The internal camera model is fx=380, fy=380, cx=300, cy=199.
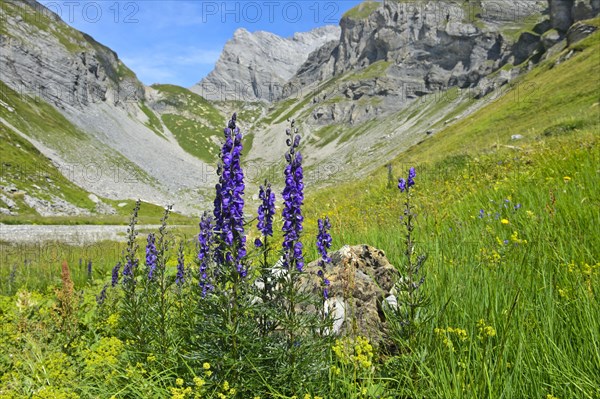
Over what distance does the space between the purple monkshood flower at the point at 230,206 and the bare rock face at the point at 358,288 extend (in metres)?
0.78

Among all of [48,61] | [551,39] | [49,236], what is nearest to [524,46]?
[551,39]

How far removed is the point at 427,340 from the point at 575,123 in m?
23.6

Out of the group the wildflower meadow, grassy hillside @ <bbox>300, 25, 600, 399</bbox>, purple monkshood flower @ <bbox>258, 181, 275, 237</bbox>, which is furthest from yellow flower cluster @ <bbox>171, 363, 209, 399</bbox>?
grassy hillside @ <bbox>300, 25, 600, 399</bbox>

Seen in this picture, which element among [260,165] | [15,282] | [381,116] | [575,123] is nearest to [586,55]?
[575,123]

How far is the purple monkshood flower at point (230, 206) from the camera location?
355 centimetres

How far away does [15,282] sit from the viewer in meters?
11.4

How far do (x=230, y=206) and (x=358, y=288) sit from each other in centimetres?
201

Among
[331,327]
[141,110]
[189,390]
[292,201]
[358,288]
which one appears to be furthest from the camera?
[141,110]

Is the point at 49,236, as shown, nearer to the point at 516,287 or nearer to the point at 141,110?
the point at 516,287

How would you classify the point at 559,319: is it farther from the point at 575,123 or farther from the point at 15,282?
the point at 575,123

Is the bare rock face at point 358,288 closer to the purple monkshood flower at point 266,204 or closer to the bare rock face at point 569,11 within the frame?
the purple monkshood flower at point 266,204

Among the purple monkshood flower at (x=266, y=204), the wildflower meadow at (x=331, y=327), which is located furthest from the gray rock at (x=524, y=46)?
the purple monkshood flower at (x=266, y=204)

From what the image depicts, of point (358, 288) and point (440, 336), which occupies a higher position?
point (358, 288)

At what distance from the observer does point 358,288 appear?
4652 millimetres
